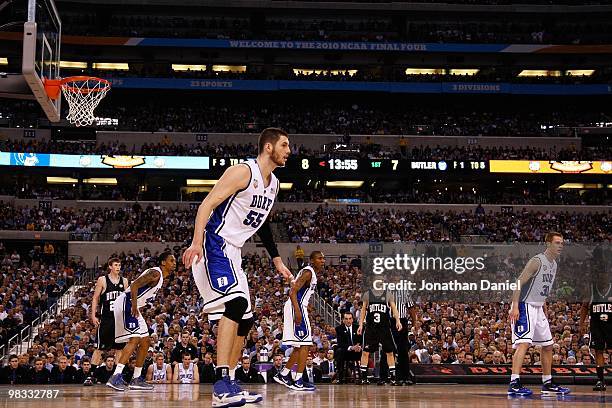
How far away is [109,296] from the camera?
556 inches

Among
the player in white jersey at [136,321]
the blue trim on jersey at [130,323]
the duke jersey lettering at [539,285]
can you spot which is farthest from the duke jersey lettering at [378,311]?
the blue trim on jersey at [130,323]

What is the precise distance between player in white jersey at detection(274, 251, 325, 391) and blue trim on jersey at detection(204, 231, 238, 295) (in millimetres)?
5360

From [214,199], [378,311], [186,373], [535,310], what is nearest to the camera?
[214,199]

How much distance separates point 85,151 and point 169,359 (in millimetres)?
32210

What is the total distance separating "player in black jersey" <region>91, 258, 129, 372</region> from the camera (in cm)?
1370

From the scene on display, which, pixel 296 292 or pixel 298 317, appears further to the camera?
pixel 296 292

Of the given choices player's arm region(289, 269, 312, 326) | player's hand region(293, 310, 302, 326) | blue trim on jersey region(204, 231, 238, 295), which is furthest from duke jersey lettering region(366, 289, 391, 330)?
blue trim on jersey region(204, 231, 238, 295)

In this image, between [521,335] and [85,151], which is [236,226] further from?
[85,151]

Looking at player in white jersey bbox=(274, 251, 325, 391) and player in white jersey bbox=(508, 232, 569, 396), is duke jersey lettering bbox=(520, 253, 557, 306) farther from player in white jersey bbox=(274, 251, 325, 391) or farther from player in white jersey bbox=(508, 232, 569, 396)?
player in white jersey bbox=(274, 251, 325, 391)

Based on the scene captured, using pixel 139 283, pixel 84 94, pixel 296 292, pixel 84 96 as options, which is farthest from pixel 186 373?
pixel 84 96

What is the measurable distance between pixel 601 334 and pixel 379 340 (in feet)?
13.6

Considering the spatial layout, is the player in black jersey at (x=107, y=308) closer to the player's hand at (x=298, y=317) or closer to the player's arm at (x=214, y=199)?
the player's hand at (x=298, y=317)

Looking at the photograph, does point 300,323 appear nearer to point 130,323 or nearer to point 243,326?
point 130,323

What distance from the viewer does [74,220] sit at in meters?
44.9
